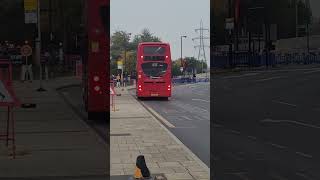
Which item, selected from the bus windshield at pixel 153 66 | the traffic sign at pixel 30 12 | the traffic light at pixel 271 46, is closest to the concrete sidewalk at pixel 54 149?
the bus windshield at pixel 153 66

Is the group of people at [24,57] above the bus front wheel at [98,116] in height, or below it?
above

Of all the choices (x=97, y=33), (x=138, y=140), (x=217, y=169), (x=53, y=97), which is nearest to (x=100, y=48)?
(x=97, y=33)

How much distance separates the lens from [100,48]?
1301 centimetres

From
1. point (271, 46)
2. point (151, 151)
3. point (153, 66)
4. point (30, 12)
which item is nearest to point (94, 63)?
point (153, 66)

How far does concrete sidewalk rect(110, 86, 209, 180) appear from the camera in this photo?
302 inches

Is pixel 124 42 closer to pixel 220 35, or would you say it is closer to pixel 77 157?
pixel 220 35

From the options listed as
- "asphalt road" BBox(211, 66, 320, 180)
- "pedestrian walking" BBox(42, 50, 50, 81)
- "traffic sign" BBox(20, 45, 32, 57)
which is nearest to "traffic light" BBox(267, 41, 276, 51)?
"asphalt road" BBox(211, 66, 320, 180)

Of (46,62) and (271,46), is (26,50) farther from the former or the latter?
(271,46)

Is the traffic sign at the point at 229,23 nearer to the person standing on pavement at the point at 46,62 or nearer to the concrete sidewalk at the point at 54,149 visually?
the concrete sidewalk at the point at 54,149

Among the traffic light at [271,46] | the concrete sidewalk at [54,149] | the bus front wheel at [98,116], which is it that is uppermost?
the traffic light at [271,46]

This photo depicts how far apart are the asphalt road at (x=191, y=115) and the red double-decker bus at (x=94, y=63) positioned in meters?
1.66

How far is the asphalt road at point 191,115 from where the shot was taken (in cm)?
716

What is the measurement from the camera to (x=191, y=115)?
14.8 metres

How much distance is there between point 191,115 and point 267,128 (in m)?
1.92
